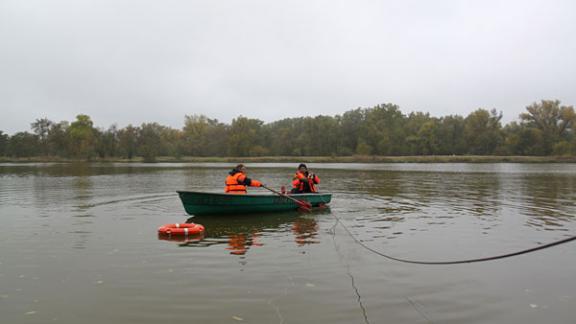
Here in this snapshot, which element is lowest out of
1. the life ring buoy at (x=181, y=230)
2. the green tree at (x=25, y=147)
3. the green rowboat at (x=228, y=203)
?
the life ring buoy at (x=181, y=230)

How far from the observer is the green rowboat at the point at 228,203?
1453cm

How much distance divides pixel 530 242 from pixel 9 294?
11.7 meters

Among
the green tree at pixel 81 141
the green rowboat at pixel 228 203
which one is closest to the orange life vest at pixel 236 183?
the green rowboat at pixel 228 203

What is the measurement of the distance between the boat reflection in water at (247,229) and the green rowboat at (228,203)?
8.9 inches

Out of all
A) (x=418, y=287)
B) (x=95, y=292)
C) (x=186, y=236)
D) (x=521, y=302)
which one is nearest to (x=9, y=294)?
(x=95, y=292)

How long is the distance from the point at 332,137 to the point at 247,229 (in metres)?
100

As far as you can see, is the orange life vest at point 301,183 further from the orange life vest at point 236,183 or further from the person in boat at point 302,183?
the orange life vest at point 236,183

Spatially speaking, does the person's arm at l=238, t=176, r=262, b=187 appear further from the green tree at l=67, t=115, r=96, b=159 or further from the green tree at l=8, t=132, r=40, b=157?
the green tree at l=8, t=132, r=40, b=157

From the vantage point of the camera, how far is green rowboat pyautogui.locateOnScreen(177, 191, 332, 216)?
572 inches

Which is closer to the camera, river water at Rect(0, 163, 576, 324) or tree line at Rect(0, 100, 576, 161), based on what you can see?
river water at Rect(0, 163, 576, 324)

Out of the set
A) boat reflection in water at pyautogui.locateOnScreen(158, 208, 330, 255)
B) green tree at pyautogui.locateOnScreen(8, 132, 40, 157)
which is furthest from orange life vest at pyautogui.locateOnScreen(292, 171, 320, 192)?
green tree at pyautogui.locateOnScreen(8, 132, 40, 157)

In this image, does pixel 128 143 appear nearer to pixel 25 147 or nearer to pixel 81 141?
pixel 81 141

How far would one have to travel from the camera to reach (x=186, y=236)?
11609mm

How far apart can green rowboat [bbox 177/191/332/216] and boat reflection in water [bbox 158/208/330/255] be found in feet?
0.74
